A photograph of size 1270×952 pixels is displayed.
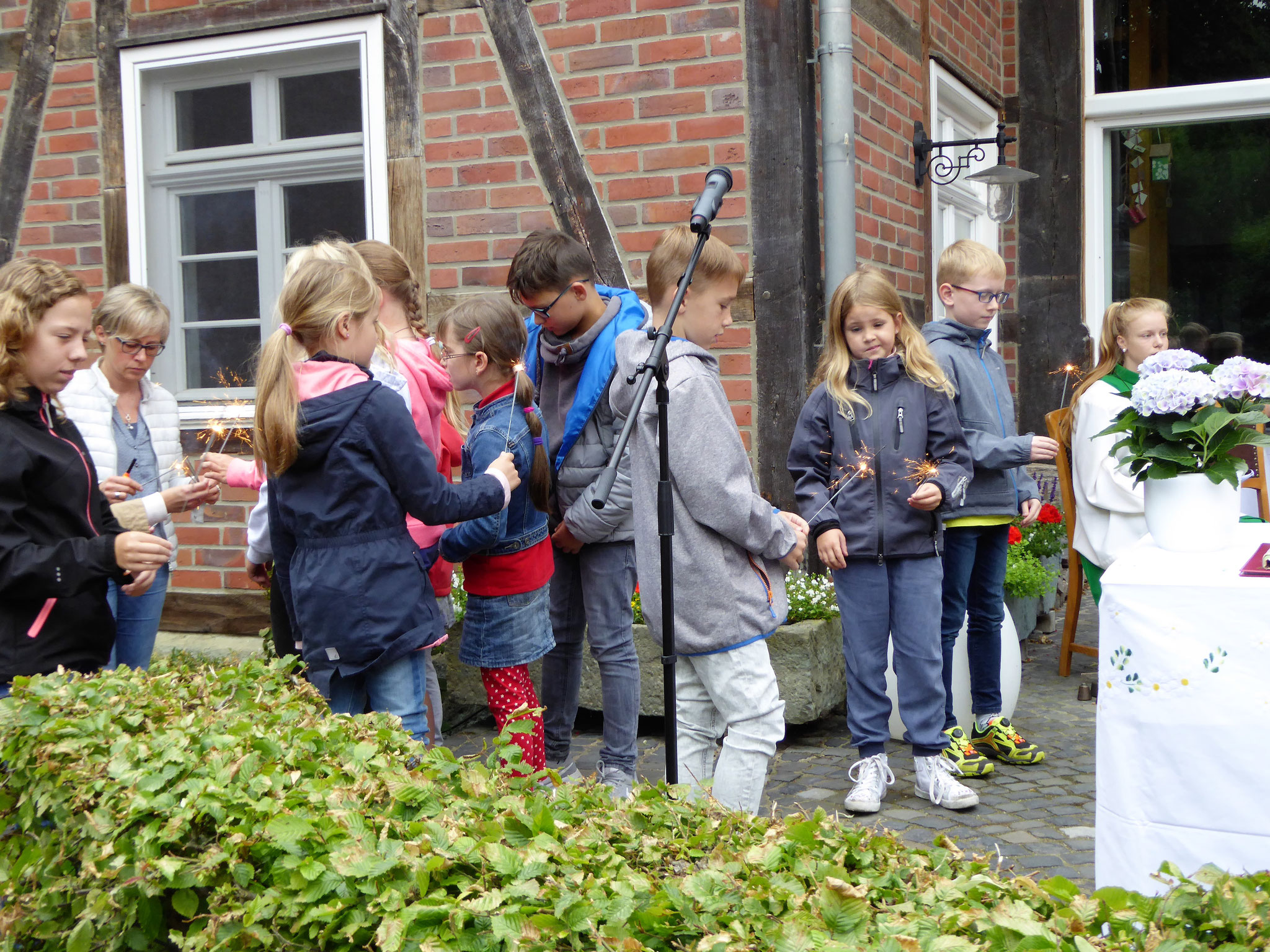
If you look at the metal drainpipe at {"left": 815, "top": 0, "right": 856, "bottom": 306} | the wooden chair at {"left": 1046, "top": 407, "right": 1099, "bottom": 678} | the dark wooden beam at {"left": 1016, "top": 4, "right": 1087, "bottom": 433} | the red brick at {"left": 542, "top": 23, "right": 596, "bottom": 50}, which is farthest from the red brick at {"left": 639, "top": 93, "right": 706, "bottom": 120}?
the dark wooden beam at {"left": 1016, "top": 4, "right": 1087, "bottom": 433}

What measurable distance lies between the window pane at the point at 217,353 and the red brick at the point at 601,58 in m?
2.14

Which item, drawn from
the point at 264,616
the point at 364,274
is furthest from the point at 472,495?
the point at 264,616

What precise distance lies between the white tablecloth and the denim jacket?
1640mm

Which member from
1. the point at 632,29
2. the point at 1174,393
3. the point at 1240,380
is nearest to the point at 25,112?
the point at 632,29

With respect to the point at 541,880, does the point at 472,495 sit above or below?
above

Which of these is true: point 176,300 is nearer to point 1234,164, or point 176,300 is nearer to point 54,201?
point 54,201

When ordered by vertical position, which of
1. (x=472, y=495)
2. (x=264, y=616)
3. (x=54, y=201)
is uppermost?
(x=54, y=201)

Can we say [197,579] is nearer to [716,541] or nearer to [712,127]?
[712,127]

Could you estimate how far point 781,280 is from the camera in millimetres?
4953

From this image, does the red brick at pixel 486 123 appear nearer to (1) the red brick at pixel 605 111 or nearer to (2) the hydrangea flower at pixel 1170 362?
(1) the red brick at pixel 605 111

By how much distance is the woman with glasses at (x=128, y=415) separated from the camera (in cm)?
392

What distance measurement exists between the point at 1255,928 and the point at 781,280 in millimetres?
3806

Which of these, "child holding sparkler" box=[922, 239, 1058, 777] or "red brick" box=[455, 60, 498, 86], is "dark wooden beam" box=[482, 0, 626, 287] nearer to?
"red brick" box=[455, 60, 498, 86]

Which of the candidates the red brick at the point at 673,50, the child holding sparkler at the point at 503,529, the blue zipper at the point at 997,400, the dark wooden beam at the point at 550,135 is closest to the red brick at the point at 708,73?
the red brick at the point at 673,50
